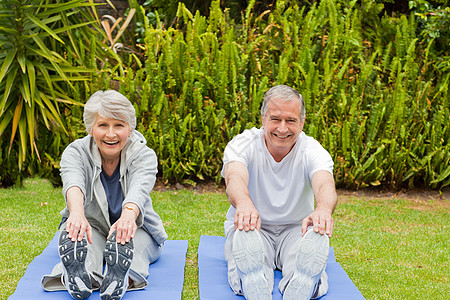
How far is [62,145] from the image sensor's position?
5.93m

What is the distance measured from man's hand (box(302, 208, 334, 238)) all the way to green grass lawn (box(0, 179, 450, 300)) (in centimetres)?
70

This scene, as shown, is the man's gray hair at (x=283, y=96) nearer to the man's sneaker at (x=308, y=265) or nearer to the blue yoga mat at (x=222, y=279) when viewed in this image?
the man's sneaker at (x=308, y=265)

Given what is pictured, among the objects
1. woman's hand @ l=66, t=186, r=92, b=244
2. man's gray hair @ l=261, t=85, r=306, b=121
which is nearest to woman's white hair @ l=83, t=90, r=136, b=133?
woman's hand @ l=66, t=186, r=92, b=244

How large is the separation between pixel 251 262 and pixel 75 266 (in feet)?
2.91

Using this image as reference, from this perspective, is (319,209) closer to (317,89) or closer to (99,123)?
(99,123)

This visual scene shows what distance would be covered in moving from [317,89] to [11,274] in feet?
12.6

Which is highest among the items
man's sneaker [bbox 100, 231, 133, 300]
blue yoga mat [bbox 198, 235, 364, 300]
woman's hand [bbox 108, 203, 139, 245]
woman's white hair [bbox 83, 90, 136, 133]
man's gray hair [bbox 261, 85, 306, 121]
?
man's gray hair [bbox 261, 85, 306, 121]


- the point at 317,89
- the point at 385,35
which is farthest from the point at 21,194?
the point at 385,35

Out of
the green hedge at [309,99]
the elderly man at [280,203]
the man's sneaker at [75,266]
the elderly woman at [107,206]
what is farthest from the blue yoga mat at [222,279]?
the green hedge at [309,99]

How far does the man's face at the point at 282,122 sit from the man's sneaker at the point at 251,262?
0.60m

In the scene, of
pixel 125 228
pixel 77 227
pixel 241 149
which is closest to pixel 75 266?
pixel 77 227

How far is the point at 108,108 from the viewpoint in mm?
2953

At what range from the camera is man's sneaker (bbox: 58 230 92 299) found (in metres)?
2.67

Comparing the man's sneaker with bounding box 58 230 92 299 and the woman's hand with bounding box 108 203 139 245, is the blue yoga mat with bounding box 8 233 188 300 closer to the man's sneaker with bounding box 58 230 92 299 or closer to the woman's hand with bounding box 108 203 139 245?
the man's sneaker with bounding box 58 230 92 299
